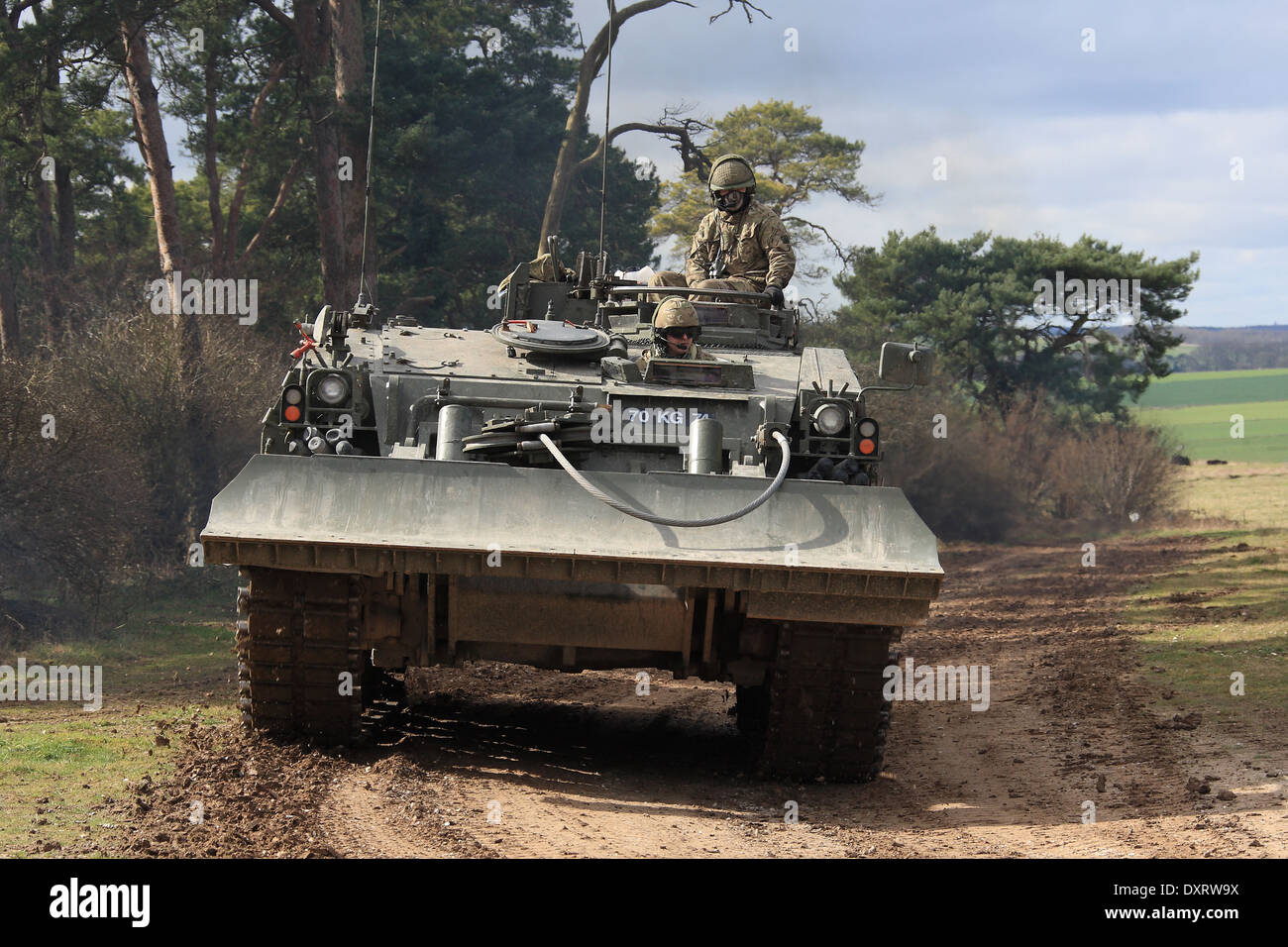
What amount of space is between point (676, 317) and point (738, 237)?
2.63 meters

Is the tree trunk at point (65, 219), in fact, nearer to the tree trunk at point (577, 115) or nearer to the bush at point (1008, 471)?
the tree trunk at point (577, 115)

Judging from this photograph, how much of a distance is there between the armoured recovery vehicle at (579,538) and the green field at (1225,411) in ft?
115

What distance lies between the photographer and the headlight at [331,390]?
26.2ft

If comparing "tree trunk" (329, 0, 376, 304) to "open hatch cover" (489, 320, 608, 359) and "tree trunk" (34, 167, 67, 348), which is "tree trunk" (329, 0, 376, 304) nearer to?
"tree trunk" (34, 167, 67, 348)

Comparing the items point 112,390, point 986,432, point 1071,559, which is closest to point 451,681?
point 112,390

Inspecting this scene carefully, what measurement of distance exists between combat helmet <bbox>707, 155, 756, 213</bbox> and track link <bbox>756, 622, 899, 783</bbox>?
178 inches

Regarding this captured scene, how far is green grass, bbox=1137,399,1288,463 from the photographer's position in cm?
5932

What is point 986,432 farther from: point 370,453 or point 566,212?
point 370,453

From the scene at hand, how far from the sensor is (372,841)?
5.92 metres

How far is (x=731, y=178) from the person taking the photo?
35.9 ft

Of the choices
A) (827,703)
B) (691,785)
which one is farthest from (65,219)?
(827,703)

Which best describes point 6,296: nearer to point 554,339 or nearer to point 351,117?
point 351,117

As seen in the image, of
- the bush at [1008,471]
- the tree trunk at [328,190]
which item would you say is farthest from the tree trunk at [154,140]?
the bush at [1008,471]

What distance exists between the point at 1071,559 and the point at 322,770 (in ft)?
60.5
